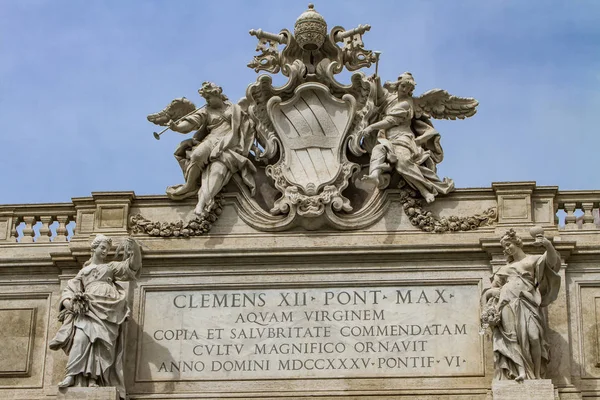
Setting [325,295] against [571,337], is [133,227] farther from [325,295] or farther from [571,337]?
[571,337]

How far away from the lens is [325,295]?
24047 millimetres

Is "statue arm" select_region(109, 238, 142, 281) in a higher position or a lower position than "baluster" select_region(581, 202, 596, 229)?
lower

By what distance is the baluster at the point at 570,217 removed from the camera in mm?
24312

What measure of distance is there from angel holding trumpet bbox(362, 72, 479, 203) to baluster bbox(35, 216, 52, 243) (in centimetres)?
418

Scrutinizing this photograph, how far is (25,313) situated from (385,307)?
15.0 feet

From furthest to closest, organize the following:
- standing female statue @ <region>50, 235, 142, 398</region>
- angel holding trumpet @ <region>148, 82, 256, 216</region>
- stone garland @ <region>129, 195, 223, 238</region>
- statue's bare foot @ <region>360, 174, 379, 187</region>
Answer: angel holding trumpet @ <region>148, 82, 256, 216</region> < stone garland @ <region>129, 195, 223, 238</region> < statue's bare foot @ <region>360, 174, 379, 187</region> < standing female statue @ <region>50, 235, 142, 398</region>

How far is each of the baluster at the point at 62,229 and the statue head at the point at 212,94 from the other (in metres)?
2.38

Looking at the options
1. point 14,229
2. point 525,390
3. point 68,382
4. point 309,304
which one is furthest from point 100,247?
point 525,390

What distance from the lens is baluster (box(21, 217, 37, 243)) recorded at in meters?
24.9

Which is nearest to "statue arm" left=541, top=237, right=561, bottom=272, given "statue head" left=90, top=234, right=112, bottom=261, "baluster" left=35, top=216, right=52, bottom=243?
"statue head" left=90, top=234, right=112, bottom=261

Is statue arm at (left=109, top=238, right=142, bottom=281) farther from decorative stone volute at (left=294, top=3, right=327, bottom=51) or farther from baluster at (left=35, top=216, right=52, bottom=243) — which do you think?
decorative stone volute at (left=294, top=3, right=327, bottom=51)

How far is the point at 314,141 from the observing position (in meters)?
25.0

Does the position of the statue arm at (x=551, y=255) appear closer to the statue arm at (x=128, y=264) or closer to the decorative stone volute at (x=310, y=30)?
the decorative stone volute at (x=310, y=30)

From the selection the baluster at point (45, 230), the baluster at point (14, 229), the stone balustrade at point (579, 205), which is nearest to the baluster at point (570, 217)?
the stone balustrade at point (579, 205)
